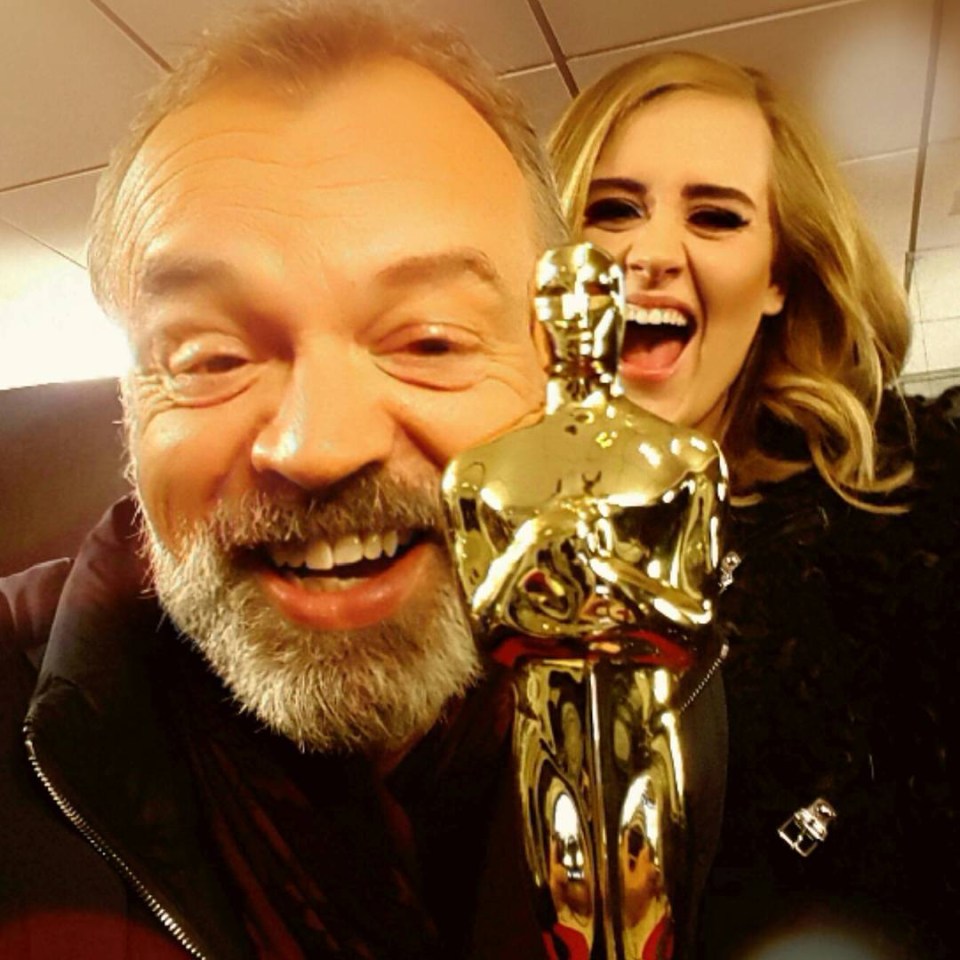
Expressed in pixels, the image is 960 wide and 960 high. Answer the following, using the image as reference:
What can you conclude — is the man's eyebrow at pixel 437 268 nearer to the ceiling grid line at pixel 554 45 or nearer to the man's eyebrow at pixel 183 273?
the man's eyebrow at pixel 183 273

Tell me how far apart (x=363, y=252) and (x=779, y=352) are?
12.3 inches

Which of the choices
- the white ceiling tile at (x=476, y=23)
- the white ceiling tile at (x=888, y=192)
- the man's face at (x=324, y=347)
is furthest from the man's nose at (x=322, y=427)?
the white ceiling tile at (x=888, y=192)

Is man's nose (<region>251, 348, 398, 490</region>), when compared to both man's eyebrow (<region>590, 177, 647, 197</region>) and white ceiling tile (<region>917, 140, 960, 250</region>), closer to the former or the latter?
man's eyebrow (<region>590, 177, 647, 197</region>)

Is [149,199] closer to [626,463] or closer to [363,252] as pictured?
[363,252]

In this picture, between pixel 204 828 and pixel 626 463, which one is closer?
pixel 626 463

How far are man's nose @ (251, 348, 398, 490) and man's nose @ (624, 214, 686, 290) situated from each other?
0.18 m

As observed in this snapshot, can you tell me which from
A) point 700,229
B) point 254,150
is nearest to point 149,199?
point 254,150

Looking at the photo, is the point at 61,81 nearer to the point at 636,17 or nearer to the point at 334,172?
the point at 636,17

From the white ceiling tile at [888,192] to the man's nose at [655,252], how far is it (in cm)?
136

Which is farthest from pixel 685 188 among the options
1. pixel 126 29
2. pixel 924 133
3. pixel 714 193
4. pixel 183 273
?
pixel 924 133

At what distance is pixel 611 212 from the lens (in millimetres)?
458

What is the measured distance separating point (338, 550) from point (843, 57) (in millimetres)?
1419

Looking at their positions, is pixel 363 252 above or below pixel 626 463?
above

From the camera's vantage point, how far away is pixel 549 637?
7.0 inches
